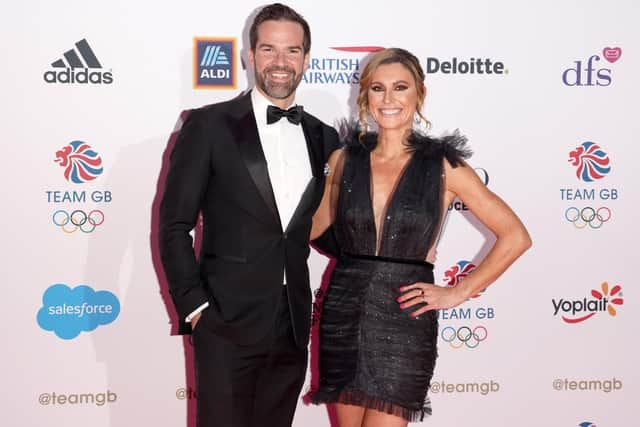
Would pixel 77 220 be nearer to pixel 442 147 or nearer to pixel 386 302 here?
pixel 386 302

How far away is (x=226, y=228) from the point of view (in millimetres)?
2498

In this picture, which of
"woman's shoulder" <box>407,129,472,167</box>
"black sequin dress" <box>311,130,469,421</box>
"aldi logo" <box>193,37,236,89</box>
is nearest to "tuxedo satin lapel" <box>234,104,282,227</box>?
"black sequin dress" <box>311,130,469,421</box>

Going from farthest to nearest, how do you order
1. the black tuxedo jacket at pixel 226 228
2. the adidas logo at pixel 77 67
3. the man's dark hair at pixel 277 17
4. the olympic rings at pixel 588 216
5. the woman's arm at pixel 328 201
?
the olympic rings at pixel 588 216 < the adidas logo at pixel 77 67 < the woman's arm at pixel 328 201 < the man's dark hair at pixel 277 17 < the black tuxedo jacket at pixel 226 228

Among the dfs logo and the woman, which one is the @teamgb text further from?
the dfs logo

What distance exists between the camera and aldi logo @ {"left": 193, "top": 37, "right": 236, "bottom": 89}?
3510 millimetres

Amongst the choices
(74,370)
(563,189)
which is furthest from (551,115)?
(74,370)

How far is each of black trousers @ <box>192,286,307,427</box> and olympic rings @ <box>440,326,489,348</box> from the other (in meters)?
1.36

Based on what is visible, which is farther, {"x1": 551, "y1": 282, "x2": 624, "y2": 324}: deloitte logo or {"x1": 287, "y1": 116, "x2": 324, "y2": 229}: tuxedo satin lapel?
{"x1": 551, "y1": 282, "x2": 624, "y2": 324}: deloitte logo

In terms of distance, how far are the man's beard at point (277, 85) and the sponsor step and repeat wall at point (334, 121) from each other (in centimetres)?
102

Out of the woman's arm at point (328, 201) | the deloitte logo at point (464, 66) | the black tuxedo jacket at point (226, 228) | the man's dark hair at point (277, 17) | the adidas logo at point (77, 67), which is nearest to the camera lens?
the black tuxedo jacket at point (226, 228)

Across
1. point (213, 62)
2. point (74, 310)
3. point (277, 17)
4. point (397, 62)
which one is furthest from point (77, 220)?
point (397, 62)

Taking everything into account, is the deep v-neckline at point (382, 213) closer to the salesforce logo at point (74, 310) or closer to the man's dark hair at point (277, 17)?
the man's dark hair at point (277, 17)

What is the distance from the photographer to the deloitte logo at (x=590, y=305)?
150 inches

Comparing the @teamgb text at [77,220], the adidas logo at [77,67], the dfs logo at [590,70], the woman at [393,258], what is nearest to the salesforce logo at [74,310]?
the @teamgb text at [77,220]
